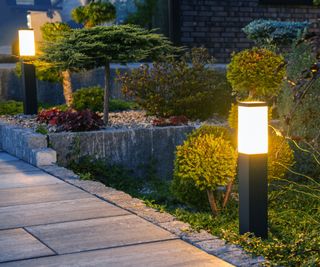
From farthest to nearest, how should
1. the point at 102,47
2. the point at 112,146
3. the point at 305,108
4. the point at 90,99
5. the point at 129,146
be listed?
the point at 90,99 → the point at 102,47 → the point at 129,146 → the point at 112,146 → the point at 305,108

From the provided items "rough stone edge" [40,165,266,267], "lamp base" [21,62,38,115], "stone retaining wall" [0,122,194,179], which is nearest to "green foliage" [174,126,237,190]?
"rough stone edge" [40,165,266,267]

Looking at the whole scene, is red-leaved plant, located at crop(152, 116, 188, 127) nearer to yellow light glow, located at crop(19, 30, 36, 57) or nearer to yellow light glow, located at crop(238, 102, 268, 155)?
yellow light glow, located at crop(19, 30, 36, 57)

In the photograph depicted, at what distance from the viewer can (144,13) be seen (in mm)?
22531

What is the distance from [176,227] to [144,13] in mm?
16818

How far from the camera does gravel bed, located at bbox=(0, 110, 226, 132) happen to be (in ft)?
39.8

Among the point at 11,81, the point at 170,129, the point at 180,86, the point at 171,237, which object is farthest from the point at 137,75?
the point at 171,237

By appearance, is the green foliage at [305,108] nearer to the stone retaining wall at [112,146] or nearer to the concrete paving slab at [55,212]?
the stone retaining wall at [112,146]

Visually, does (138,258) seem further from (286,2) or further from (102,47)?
(286,2)

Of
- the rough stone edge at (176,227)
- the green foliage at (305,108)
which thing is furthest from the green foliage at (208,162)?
the green foliage at (305,108)

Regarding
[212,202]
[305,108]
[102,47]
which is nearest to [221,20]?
[102,47]

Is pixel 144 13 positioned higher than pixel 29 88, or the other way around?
pixel 144 13

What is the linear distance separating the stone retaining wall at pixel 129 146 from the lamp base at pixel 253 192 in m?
5.14

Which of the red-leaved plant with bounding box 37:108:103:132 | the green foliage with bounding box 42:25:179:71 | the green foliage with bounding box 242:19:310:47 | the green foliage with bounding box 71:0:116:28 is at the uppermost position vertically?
the green foliage with bounding box 71:0:116:28

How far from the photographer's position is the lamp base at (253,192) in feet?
19.0
